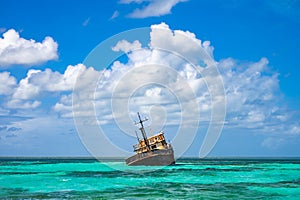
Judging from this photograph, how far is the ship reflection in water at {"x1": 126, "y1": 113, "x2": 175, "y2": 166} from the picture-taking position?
69938 mm

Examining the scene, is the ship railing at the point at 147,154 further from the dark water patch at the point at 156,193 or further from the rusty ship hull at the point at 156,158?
the dark water patch at the point at 156,193

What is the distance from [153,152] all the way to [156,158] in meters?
1.23

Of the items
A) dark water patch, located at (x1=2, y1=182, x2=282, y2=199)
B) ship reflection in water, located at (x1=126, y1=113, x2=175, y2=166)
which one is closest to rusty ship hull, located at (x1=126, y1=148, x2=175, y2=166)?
ship reflection in water, located at (x1=126, y1=113, x2=175, y2=166)

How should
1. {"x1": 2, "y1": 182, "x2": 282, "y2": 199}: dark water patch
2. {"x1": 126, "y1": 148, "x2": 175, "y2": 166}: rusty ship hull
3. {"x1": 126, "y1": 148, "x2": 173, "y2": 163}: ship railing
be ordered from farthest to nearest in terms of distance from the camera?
1. {"x1": 126, "y1": 148, "x2": 173, "y2": 163}: ship railing
2. {"x1": 126, "y1": 148, "x2": 175, "y2": 166}: rusty ship hull
3. {"x1": 2, "y1": 182, "x2": 282, "y2": 199}: dark water patch

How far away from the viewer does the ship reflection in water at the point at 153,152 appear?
69938mm

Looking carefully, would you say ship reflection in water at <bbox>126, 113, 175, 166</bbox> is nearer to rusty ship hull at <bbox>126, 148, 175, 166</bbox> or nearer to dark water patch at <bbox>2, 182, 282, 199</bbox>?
rusty ship hull at <bbox>126, 148, 175, 166</bbox>

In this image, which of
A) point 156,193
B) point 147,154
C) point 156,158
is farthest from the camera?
point 147,154

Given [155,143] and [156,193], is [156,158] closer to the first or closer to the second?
[155,143]

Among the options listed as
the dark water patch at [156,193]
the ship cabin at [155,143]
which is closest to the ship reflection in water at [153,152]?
the ship cabin at [155,143]

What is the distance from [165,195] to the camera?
106ft

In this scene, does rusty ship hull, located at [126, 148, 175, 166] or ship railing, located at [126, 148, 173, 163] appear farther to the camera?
ship railing, located at [126, 148, 173, 163]

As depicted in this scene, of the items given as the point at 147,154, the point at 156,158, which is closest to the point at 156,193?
the point at 156,158

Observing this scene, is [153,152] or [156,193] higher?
[153,152]

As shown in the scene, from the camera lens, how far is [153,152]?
70.2 metres
